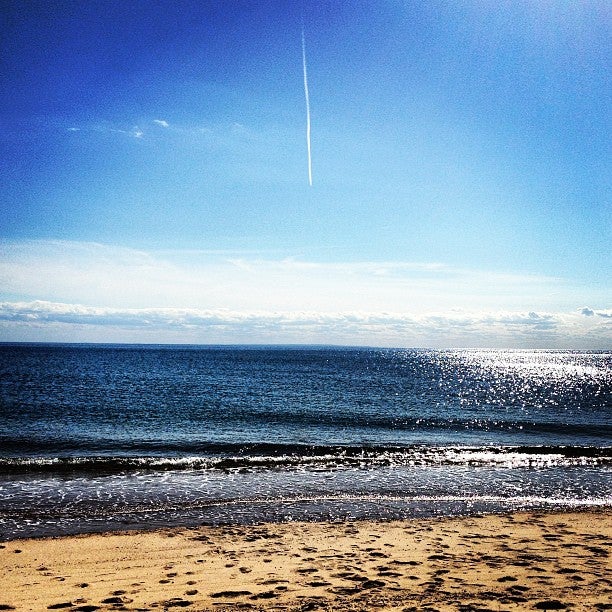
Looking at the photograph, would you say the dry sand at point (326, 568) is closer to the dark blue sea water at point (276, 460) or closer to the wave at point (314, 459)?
the dark blue sea water at point (276, 460)

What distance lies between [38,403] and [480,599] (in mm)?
45287

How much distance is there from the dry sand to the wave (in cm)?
859

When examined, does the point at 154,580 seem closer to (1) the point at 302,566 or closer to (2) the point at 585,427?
(1) the point at 302,566

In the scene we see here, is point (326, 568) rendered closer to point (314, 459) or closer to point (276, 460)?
point (276, 460)

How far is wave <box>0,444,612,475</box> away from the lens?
21.3 metres

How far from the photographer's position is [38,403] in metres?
42.3

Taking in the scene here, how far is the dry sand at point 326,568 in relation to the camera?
8.46 m

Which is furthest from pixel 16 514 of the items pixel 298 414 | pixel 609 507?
pixel 298 414

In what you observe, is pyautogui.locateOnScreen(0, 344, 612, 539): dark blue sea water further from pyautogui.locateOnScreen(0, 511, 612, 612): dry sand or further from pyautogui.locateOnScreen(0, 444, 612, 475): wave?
pyautogui.locateOnScreen(0, 511, 612, 612): dry sand

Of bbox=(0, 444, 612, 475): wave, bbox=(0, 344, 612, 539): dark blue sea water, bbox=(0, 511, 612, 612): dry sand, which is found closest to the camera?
bbox=(0, 511, 612, 612): dry sand

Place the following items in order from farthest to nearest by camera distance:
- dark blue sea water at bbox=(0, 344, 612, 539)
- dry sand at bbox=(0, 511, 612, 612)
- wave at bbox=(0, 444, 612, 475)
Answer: wave at bbox=(0, 444, 612, 475) → dark blue sea water at bbox=(0, 344, 612, 539) → dry sand at bbox=(0, 511, 612, 612)

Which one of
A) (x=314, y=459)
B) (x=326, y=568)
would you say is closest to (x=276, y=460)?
(x=314, y=459)

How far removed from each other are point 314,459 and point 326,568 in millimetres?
13171

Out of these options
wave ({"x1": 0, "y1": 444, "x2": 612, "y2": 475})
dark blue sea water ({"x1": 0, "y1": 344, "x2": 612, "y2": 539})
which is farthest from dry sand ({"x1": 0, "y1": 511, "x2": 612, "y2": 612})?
wave ({"x1": 0, "y1": 444, "x2": 612, "y2": 475})
